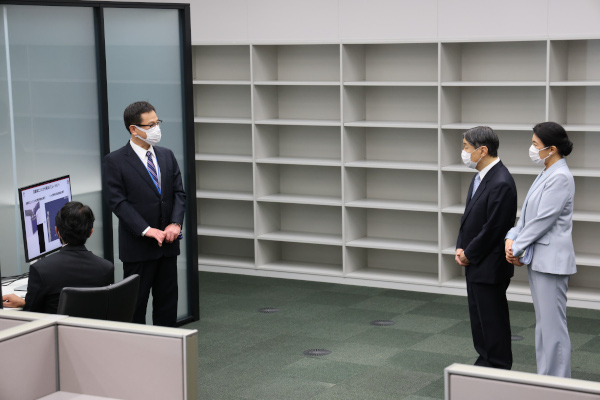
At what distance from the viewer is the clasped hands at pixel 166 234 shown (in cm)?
522

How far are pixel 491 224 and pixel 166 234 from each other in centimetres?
192

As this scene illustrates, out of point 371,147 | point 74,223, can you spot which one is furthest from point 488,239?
point 371,147

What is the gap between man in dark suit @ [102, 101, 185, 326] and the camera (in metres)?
5.20

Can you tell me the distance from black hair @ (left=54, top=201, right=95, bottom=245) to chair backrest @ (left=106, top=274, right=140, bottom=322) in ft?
1.00

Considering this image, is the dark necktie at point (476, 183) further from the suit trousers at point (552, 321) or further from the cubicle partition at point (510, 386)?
the cubicle partition at point (510, 386)

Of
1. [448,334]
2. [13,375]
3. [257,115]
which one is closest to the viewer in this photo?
[13,375]

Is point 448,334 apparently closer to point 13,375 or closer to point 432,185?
point 432,185

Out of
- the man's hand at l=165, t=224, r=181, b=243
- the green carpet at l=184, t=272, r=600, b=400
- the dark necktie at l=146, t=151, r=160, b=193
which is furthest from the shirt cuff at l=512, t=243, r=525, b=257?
the dark necktie at l=146, t=151, r=160, b=193

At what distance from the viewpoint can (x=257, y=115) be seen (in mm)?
7992

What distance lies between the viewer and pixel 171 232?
5.34m

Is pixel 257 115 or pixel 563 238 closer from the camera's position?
pixel 563 238

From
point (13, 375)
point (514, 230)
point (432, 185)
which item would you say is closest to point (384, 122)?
point (432, 185)

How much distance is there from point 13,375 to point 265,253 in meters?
4.85

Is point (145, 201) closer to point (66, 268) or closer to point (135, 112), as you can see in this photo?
point (135, 112)
